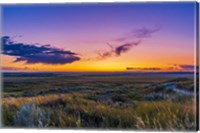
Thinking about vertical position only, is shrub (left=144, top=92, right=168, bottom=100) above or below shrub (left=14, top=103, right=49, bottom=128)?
above

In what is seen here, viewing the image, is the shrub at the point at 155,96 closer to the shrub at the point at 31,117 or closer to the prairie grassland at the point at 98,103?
the prairie grassland at the point at 98,103

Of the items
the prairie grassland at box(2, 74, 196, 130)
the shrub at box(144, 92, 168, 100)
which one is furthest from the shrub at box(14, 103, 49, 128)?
the shrub at box(144, 92, 168, 100)

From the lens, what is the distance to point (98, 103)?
8.05 metres

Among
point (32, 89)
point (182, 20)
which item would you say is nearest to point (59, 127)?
point (32, 89)

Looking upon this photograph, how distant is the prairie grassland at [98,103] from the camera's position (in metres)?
7.80

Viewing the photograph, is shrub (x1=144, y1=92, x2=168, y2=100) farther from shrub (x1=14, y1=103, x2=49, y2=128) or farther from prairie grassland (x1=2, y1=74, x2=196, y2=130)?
shrub (x1=14, y1=103, x2=49, y2=128)

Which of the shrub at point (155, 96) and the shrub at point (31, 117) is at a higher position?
the shrub at point (155, 96)

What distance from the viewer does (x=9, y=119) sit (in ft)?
27.0

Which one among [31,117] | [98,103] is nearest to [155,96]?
[98,103]

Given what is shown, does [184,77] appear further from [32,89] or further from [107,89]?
[32,89]

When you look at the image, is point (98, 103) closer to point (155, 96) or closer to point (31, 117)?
point (155, 96)

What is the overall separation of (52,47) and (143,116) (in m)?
1.55

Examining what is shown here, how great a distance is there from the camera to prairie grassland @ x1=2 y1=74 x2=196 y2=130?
7.80 meters

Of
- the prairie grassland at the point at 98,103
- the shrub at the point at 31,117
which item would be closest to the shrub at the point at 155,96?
the prairie grassland at the point at 98,103
